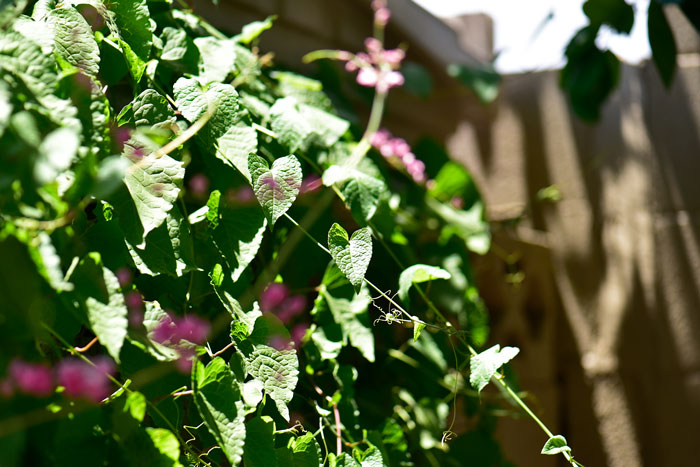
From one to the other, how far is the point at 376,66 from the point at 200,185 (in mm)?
767

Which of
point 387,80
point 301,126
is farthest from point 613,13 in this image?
point 301,126

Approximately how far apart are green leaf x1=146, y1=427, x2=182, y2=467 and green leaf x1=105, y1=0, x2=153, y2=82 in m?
0.31

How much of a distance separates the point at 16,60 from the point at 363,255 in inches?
11.0

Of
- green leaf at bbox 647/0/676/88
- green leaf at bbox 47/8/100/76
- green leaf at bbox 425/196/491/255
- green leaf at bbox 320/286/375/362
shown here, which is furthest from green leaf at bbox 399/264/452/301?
green leaf at bbox 647/0/676/88

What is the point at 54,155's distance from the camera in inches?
14.7

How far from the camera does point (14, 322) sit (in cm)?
39

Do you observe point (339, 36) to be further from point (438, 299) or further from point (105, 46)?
point (105, 46)

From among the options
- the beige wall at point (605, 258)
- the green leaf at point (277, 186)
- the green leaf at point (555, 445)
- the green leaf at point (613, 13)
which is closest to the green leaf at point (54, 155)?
the green leaf at point (277, 186)

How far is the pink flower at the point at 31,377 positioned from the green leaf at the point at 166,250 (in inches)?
4.8

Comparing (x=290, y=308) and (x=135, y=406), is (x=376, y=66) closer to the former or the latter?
(x=290, y=308)

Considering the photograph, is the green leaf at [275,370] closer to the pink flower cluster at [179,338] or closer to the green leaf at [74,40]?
the pink flower cluster at [179,338]

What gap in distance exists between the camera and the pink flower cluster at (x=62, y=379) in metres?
0.40

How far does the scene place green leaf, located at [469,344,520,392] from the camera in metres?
0.58

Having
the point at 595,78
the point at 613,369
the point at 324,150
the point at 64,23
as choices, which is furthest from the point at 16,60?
the point at 613,369
